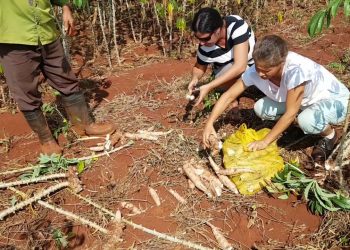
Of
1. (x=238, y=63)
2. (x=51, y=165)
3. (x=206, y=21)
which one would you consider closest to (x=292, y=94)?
(x=238, y=63)

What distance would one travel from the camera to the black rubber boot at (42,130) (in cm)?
255

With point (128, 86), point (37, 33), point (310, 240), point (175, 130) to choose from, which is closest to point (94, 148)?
point (175, 130)

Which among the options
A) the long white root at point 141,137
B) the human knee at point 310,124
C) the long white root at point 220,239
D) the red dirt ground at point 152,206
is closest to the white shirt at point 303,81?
the human knee at point 310,124

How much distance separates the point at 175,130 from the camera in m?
2.81

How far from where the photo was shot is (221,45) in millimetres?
2771

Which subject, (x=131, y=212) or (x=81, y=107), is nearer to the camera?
(x=131, y=212)

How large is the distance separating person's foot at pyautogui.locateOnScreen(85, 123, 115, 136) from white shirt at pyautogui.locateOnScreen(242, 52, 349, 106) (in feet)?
3.54

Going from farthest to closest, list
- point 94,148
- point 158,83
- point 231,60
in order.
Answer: point 158,83
point 231,60
point 94,148

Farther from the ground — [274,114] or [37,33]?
Result: [37,33]

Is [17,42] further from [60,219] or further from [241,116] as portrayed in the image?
[241,116]

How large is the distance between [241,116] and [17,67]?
1669 millimetres

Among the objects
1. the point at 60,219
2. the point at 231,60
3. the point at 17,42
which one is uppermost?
the point at 17,42

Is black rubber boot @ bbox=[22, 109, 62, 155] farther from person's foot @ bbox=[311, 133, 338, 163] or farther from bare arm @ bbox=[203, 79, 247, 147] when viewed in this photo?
person's foot @ bbox=[311, 133, 338, 163]

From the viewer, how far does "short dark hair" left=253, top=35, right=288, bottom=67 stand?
200 centimetres
